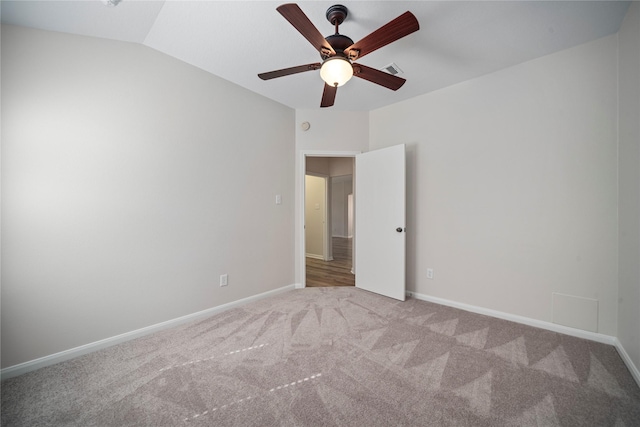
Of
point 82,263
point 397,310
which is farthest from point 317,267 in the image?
point 82,263

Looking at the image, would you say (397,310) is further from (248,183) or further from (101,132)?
(101,132)

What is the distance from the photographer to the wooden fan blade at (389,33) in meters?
1.43

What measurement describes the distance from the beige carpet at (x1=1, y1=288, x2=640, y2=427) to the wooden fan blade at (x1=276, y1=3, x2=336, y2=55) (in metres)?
2.19

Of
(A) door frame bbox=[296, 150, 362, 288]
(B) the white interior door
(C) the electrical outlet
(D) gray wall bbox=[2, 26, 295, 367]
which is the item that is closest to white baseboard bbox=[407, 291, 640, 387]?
(C) the electrical outlet

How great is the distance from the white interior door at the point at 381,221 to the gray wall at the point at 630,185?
5.82 ft

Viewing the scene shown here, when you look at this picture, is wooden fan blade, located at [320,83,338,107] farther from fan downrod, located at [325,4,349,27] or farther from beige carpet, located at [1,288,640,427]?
beige carpet, located at [1,288,640,427]

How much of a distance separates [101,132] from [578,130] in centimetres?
408

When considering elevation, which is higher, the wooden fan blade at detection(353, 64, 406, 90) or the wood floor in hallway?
the wooden fan blade at detection(353, 64, 406, 90)

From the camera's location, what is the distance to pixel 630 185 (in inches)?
74.0

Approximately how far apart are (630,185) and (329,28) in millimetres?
2538

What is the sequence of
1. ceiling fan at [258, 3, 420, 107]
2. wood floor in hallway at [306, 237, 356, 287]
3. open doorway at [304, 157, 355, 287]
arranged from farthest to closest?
1. open doorway at [304, 157, 355, 287]
2. wood floor in hallway at [306, 237, 356, 287]
3. ceiling fan at [258, 3, 420, 107]

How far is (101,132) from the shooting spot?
2.10 m

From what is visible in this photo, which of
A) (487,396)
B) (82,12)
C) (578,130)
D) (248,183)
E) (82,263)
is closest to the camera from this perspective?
(487,396)

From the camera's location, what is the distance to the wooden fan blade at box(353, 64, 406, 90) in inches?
74.7
